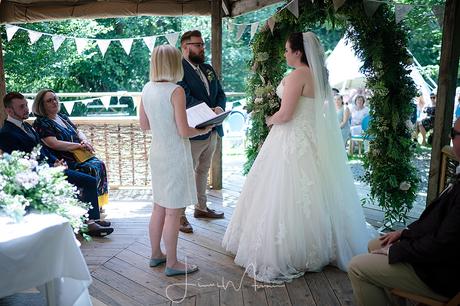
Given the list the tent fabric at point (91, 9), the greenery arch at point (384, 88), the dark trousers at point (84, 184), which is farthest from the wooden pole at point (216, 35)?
the dark trousers at point (84, 184)

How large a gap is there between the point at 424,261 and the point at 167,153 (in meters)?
1.51

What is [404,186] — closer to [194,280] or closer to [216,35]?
[194,280]

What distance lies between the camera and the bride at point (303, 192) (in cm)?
262

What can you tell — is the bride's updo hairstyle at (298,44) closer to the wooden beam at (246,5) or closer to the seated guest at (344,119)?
the wooden beam at (246,5)

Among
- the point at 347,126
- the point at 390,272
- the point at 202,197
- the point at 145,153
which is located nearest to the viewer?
the point at 390,272

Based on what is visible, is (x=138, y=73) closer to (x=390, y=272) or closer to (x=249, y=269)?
(x=249, y=269)

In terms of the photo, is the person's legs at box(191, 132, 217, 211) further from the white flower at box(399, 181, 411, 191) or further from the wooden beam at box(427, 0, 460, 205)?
the wooden beam at box(427, 0, 460, 205)

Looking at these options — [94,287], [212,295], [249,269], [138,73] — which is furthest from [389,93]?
[138,73]

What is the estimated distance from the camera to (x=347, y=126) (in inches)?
281

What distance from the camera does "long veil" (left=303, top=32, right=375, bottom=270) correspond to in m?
2.68

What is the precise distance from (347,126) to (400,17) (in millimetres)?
4303

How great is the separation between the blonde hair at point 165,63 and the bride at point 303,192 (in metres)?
0.77

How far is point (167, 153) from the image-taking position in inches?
96.0

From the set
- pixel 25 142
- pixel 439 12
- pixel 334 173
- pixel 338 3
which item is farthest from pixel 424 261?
pixel 25 142
